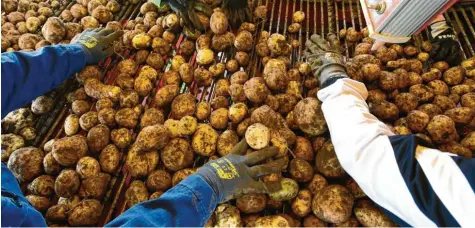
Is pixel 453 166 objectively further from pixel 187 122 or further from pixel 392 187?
pixel 187 122

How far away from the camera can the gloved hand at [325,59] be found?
1536 mm

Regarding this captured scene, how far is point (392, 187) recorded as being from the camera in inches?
39.0

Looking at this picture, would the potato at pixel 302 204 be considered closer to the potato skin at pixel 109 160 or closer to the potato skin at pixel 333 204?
the potato skin at pixel 333 204

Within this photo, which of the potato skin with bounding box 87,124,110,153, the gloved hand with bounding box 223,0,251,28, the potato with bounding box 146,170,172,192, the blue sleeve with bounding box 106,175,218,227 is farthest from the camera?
the gloved hand with bounding box 223,0,251,28

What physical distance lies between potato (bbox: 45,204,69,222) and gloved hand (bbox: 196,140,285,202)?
2.11 ft

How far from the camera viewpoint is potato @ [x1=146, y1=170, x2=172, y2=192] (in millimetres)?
1382

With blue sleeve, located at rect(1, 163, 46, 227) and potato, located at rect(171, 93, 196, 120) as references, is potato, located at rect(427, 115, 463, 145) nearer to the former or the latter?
potato, located at rect(171, 93, 196, 120)

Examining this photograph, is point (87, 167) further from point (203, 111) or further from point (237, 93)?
point (237, 93)

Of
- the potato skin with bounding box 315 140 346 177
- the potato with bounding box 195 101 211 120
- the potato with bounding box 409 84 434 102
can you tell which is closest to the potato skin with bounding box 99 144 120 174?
the potato with bounding box 195 101 211 120

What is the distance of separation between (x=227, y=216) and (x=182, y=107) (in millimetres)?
651

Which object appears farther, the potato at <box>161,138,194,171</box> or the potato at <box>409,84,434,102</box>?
the potato at <box>409,84,434,102</box>

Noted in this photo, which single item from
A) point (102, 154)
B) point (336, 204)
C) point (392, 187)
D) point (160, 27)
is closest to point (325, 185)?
point (336, 204)

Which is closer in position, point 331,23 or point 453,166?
point 453,166

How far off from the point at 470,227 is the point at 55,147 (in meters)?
1.68
